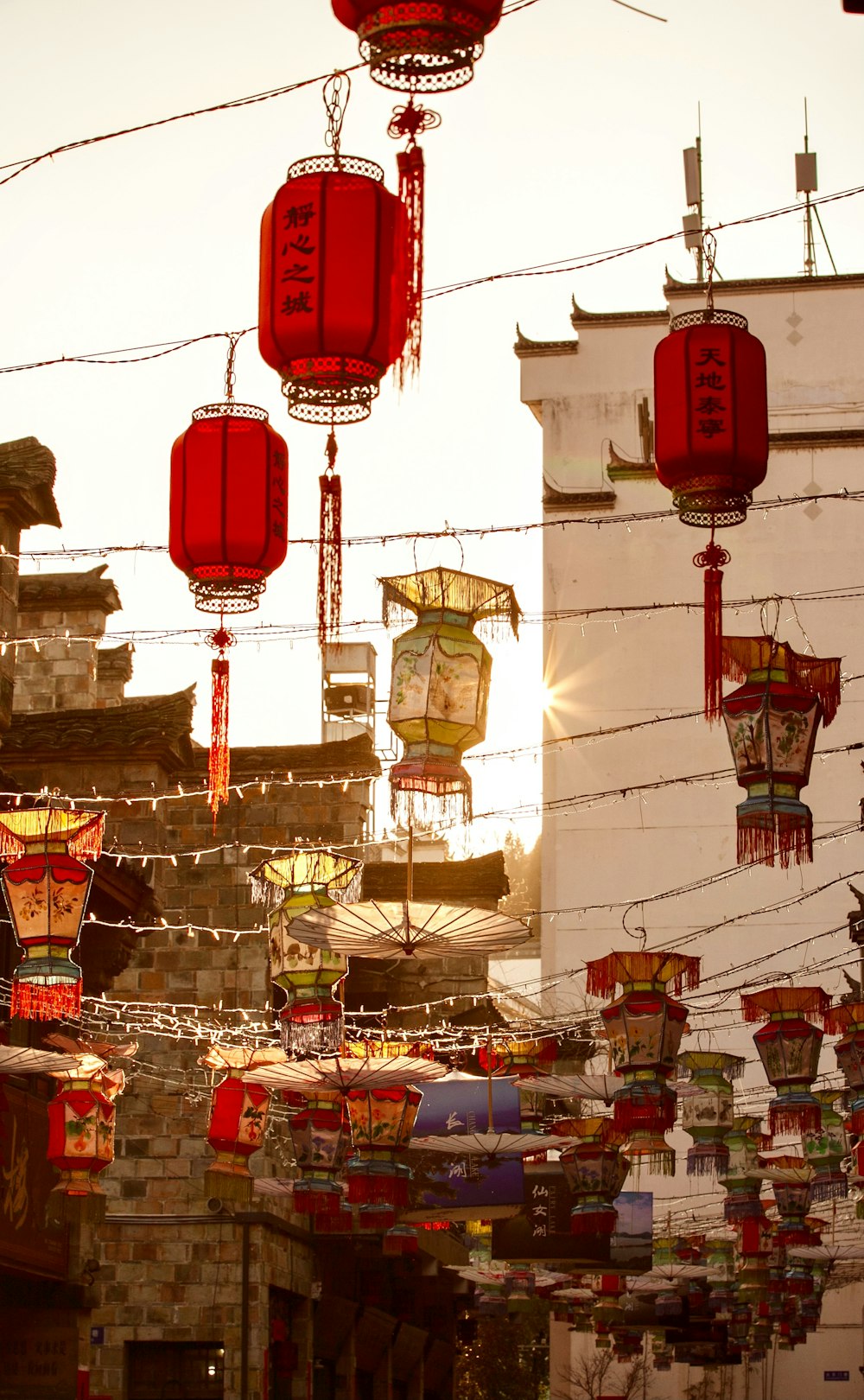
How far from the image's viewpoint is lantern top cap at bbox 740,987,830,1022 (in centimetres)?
2195

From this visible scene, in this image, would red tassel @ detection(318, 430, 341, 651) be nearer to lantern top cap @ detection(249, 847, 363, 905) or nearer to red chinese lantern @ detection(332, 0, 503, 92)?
red chinese lantern @ detection(332, 0, 503, 92)

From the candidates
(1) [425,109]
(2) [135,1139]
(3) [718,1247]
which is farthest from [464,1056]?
(1) [425,109]

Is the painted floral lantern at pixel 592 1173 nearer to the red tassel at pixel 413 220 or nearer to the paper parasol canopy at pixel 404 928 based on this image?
the paper parasol canopy at pixel 404 928

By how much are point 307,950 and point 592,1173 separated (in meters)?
7.96

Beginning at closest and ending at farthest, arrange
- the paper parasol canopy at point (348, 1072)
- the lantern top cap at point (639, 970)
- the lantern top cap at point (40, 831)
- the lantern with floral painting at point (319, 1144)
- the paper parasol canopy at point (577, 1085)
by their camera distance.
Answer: the lantern top cap at point (40, 831) < the paper parasol canopy at point (348, 1072) < the lantern top cap at point (639, 970) < the lantern with floral painting at point (319, 1144) < the paper parasol canopy at point (577, 1085)

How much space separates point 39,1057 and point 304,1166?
4717mm

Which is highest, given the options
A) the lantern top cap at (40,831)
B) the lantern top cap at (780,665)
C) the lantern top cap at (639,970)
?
the lantern top cap at (780,665)

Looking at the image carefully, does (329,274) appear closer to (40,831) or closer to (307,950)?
(40,831)

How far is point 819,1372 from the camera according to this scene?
127 feet

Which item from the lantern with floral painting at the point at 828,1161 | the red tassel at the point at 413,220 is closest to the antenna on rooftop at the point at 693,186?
the lantern with floral painting at the point at 828,1161

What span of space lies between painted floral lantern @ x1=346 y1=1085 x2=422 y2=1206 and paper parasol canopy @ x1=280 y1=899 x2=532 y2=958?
446 cm

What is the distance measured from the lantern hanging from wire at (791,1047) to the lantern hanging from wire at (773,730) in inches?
238

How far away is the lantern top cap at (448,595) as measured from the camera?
15.7m

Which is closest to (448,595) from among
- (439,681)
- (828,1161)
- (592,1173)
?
(439,681)
